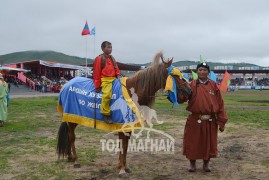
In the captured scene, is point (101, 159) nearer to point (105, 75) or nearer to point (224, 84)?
point (105, 75)

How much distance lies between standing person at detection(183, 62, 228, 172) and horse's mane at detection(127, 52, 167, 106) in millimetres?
634

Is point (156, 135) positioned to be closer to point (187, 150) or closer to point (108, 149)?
point (108, 149)

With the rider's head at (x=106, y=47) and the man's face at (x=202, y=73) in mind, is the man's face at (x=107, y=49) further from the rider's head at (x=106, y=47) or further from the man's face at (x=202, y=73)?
the man's face at (x=202, y=73)

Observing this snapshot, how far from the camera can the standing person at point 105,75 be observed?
5250 millimetres

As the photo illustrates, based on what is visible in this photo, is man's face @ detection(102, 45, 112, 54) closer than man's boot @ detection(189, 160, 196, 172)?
No

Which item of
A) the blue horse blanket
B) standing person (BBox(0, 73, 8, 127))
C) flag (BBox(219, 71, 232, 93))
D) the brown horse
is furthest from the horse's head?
standing person (BBox(0, 73, 8, 127))

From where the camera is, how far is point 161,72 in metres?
5.01

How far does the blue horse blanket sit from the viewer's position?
514cm

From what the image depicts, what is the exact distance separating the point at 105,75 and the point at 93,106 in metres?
0.60

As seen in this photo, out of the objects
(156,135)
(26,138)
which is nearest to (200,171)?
(156,135)

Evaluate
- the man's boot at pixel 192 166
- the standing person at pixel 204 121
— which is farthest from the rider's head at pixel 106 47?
the man's boot at pixel 192 166

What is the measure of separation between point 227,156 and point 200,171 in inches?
50.0

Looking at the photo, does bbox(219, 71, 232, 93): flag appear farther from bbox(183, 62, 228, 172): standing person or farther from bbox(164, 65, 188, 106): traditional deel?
bbox(164, 65, 188, 106): traditional deel

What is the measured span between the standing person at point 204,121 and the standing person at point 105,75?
1378 millimetres
